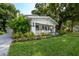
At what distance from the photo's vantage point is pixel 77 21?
13.7 feet

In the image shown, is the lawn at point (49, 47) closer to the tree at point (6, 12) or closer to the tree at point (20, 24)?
the tree at point (20, 24)

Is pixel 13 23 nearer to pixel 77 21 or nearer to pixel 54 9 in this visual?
pixel 54 9

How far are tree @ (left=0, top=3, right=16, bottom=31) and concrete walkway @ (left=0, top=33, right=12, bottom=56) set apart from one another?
10 cm

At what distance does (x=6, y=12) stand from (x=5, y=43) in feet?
1.31

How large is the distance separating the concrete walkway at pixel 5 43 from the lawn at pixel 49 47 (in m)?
0.05

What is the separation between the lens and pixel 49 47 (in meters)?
4.17

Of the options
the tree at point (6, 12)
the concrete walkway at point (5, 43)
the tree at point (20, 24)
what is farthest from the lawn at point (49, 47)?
the tree at point (6, 12)

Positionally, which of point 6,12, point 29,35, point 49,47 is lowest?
point 49,47

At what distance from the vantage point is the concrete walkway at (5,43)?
4156mm

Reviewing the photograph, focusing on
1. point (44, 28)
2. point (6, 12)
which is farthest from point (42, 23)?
point (6, 12)

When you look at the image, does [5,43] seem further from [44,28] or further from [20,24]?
[44,28]

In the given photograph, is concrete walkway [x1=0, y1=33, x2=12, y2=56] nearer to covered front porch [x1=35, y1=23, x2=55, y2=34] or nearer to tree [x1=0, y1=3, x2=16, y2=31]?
tree [x1=0, y1=3, x2=16, y2=31]

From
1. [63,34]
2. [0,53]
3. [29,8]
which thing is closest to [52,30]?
[63,34]

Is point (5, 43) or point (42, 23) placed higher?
point (42, 23)
